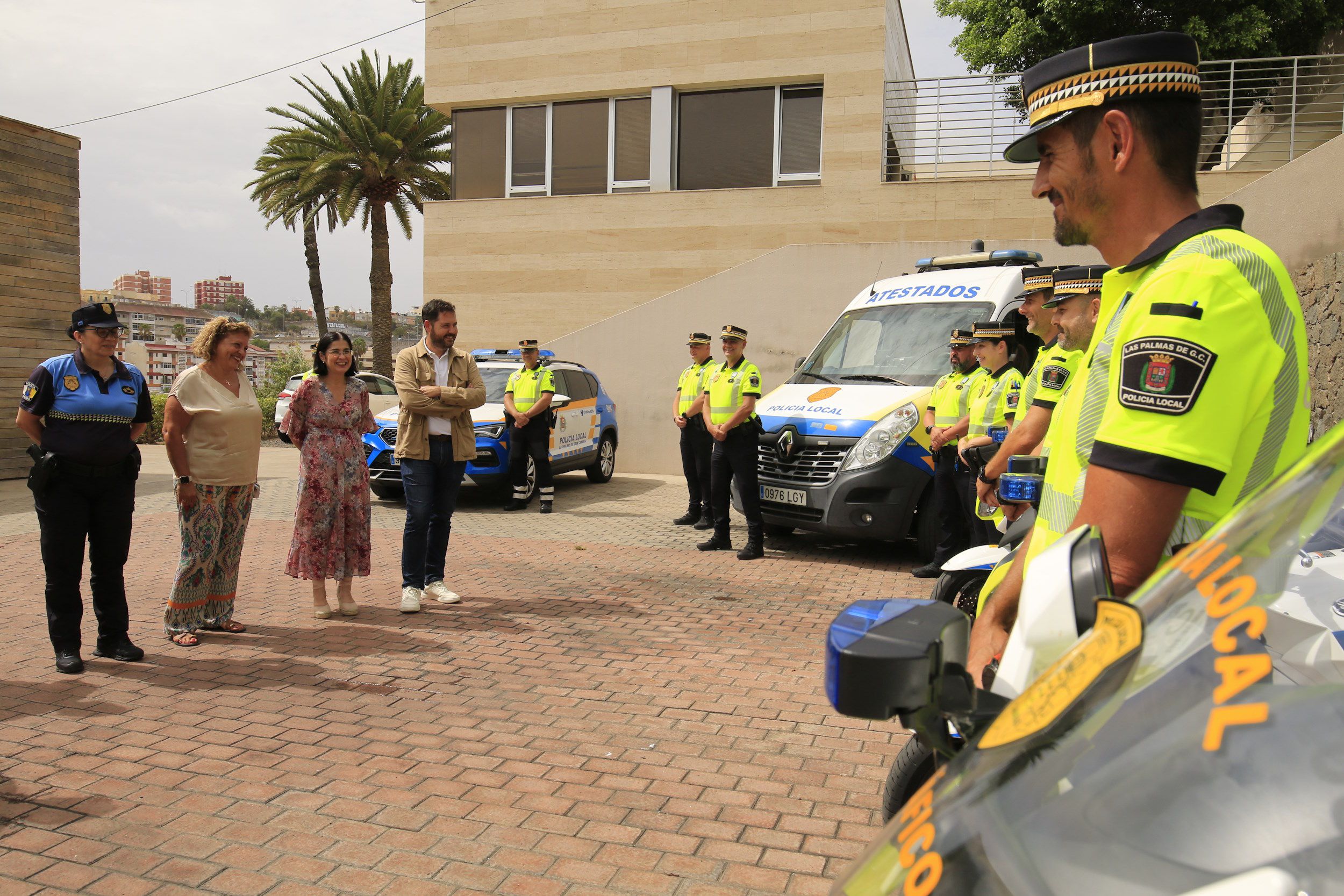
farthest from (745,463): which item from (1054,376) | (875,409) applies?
(1054,376)

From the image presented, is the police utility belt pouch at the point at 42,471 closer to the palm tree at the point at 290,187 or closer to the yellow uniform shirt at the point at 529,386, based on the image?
the yellow uniform shirt at the point at 529,386

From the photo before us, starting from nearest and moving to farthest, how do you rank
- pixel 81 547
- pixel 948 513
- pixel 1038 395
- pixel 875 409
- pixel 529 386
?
pixel 81 547 → pixel 1038 395 → pixel 948 513 → pixel 875 409 → pixel 529 386

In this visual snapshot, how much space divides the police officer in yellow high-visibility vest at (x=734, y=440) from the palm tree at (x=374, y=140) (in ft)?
61.7

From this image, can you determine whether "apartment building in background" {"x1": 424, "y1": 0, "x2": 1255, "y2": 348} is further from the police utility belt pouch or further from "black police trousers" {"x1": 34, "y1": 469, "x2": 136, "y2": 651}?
the police utility belt pouch

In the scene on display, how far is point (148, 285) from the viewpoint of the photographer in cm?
15262


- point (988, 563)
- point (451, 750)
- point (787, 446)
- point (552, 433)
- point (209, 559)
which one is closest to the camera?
point (988, 563)

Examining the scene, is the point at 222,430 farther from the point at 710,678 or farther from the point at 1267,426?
the point at 1267,426

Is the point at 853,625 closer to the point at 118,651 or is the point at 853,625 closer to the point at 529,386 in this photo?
the point at 118,651

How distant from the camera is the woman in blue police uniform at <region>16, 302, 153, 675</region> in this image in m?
5.36

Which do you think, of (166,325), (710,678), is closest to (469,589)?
(710,678)

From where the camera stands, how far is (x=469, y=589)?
761 cm

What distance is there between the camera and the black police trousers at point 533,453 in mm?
11883

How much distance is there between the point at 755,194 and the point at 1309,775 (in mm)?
17931

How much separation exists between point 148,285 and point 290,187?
473ft
